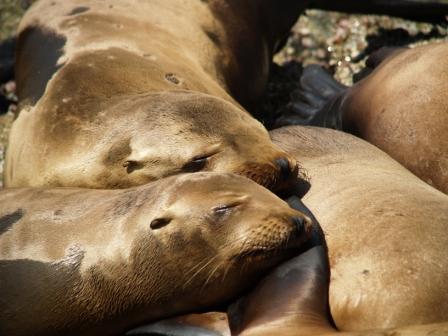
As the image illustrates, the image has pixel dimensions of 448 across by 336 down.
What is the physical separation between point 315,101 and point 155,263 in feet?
9.88

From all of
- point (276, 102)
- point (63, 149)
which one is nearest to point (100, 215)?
point (63, 149)

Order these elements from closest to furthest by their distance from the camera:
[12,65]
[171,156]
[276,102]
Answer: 1. [171,156]
2. [276,102]
3. [12,65]

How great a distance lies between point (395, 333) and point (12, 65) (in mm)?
5182

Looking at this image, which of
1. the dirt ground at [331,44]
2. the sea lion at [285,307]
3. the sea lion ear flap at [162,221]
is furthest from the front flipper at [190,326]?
the dirt ground at [331,44]

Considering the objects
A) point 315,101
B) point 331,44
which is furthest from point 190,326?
point 331,44

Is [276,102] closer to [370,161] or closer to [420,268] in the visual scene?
[370,161]

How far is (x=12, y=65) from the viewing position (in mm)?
7547

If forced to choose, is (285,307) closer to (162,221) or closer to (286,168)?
(162,221)

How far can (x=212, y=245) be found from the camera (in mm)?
3717

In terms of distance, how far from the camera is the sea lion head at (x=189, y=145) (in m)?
4.30

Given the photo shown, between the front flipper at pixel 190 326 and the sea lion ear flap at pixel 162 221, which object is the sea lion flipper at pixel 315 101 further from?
the front flipper at pixel 190 326

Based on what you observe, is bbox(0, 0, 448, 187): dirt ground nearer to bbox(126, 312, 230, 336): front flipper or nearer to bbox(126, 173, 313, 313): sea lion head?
bbox(126, 173, 313, 313): sea lion head

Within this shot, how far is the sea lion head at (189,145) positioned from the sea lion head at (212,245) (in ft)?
1.59

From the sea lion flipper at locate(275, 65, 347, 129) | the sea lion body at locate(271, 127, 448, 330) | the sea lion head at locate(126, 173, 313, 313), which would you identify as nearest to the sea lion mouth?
the sea lion head at locate(126, 173, 313, 313)
